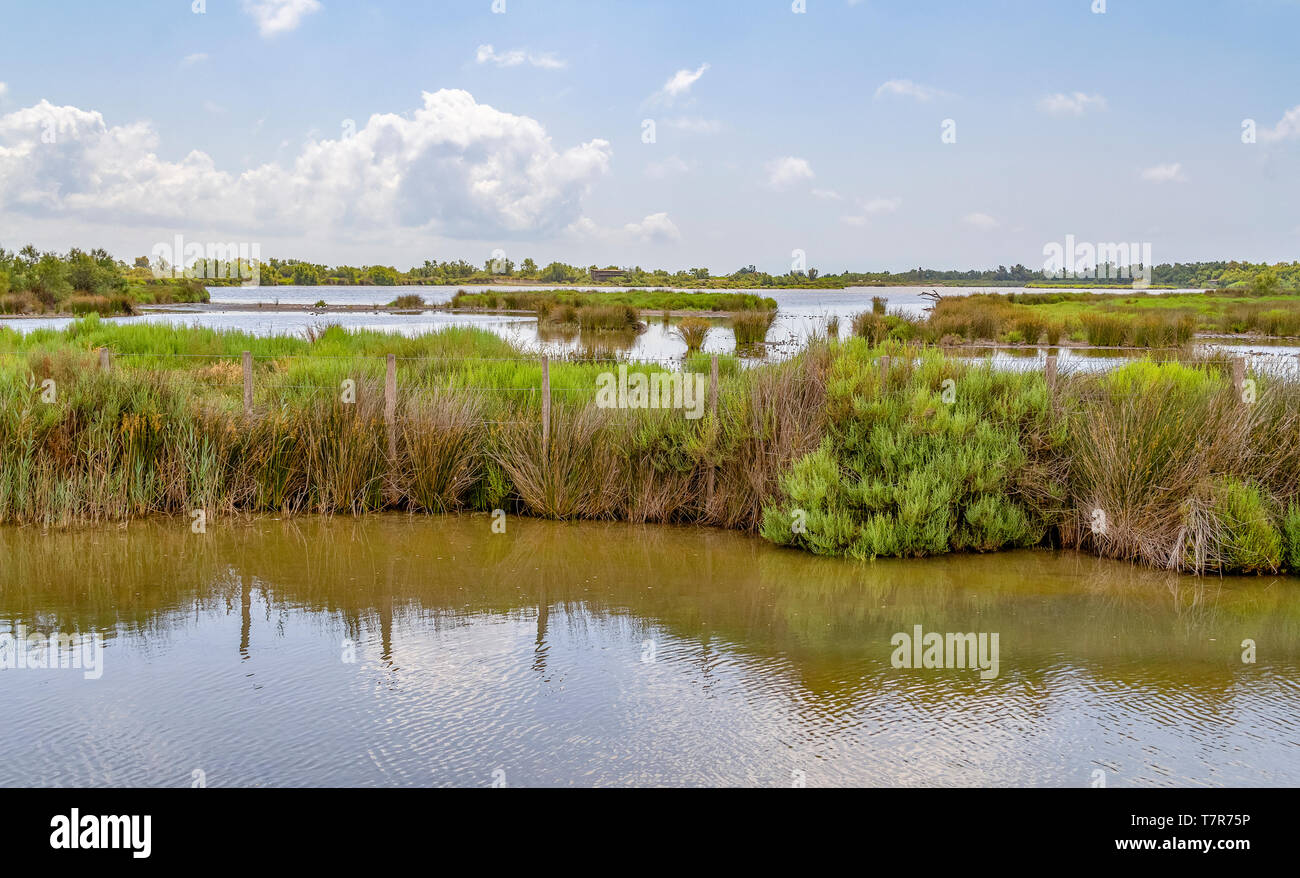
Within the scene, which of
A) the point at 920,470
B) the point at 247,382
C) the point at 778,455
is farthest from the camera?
the point at 247,382

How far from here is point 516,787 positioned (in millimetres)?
4957

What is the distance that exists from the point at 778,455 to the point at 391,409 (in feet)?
14.4

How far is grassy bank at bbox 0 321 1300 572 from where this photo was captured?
9.66 metres

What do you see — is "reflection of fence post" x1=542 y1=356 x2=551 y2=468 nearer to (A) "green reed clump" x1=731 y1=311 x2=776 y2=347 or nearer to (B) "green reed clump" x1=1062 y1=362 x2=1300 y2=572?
(B) "green reed clump" x1=1062 y1=362 x2=1300 y2=572

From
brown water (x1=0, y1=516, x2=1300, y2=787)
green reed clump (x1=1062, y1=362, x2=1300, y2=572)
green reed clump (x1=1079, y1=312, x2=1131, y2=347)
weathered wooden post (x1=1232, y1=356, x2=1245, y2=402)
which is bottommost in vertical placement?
brown water (x1=0, y1=516, x2=1300, y2=787)

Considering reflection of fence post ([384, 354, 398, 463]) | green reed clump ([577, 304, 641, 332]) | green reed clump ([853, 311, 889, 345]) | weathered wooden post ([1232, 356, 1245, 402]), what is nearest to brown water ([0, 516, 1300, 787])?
reflection of fence post ([384, 354, 398, 463])

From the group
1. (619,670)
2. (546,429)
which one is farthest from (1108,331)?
(619,670)

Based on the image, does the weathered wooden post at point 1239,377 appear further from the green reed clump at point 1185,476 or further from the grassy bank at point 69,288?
the grassy bank at point 69,288

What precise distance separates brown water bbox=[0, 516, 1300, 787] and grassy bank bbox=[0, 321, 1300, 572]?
1.80 ft

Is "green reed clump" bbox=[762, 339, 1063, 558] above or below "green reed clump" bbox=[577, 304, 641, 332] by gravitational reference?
below

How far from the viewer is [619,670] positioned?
21.7ft

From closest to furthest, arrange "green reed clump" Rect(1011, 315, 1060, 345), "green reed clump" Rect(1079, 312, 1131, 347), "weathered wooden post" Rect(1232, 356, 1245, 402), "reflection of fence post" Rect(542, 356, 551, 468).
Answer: "weathered wooden post" Rect(1232, 356, 1245, 402) < "reflection of fence post" Rect(542, 356, 551, 468) < "green reed clump" Rect(1079, 312, 1131, 347) < "green reed clump" Rect(1011, 315, 1060, 345)

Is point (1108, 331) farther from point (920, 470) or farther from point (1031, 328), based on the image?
point (920, 470)
